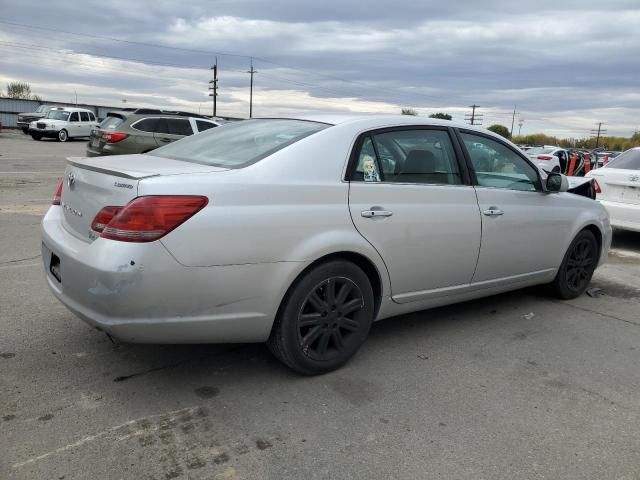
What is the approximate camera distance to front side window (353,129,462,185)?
11.7ft

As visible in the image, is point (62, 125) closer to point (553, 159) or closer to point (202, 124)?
point (202, 124)

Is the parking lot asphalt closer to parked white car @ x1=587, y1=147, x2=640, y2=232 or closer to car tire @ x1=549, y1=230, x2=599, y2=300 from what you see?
car tire @ x1=549, y1=230, x2=599, y2=300

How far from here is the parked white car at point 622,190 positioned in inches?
Answer: 307

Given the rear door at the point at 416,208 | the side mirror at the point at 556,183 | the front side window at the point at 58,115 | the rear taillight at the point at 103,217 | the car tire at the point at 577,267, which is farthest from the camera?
the front side window at the point at 58,115

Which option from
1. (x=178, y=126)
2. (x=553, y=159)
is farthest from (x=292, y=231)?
(x=553, y=159)

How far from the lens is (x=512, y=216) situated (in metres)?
4.31

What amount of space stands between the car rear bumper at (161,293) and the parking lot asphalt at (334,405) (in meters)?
0.43

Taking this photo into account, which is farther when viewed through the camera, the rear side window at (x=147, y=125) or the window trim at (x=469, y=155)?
the rear side window at (x=147, y=125)

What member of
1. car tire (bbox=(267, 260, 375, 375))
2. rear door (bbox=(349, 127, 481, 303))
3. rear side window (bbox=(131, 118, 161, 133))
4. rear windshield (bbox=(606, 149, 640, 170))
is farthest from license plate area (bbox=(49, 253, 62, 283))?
rear side window (bbox=(131, 118, 161, 133))

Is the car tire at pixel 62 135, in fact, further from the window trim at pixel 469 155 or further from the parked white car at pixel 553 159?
the window trim at pixel 469 155

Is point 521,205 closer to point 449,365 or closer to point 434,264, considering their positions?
point 434,264

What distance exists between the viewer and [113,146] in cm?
1287

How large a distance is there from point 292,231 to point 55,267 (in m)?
1.41

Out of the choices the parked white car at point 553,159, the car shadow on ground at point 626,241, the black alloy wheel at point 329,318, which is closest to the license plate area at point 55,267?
the black alloy wheel at point 329,318
